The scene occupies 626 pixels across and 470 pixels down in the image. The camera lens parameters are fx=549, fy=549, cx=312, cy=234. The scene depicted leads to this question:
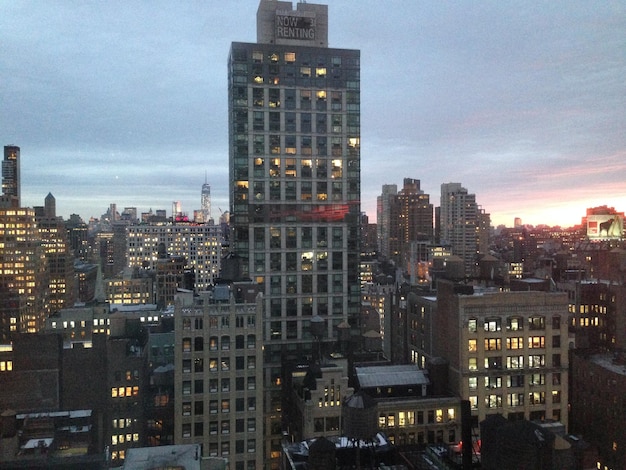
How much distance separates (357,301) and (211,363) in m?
22.0

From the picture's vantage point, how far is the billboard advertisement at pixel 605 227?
96.3m

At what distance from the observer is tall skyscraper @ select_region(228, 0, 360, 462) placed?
60156mm

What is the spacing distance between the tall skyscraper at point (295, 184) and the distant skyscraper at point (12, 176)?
85.7 meters

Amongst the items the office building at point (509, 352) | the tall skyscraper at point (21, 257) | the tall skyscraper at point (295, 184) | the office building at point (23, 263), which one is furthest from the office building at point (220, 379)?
the office building at point (23, 263)

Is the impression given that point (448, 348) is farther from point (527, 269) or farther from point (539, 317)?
point (527, 269)

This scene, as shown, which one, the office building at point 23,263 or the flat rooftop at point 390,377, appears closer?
the flat rooftop at point 390,377

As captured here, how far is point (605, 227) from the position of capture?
98750 mm

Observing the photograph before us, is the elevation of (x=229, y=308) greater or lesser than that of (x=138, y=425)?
greater

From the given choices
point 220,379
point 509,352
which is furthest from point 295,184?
point 509,352

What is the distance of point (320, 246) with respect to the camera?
202 ft

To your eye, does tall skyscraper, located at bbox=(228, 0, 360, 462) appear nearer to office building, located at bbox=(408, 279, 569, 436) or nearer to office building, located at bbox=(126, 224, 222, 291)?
office building, located at bbox=(408, 279, 569, 436)

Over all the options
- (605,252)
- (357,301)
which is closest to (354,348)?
(357,301)

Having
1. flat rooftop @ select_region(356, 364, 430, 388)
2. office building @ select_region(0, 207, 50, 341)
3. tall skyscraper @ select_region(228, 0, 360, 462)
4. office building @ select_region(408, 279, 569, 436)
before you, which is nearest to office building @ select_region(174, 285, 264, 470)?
flat rooftop @ select_region(356, 364, 430, 388)

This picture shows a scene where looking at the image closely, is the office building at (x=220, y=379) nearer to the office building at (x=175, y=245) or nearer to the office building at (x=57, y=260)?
the office building at (x=57, y=260)
